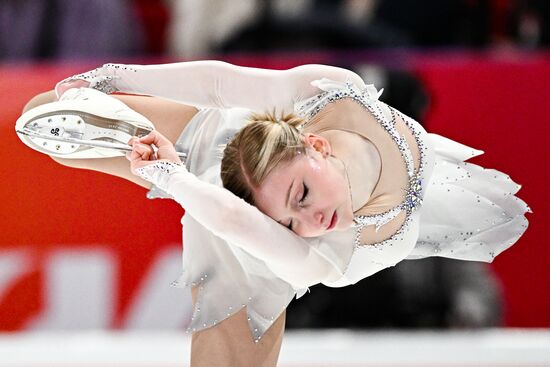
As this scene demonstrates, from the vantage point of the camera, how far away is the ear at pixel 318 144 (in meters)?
2.63

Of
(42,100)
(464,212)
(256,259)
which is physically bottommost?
(256,259)

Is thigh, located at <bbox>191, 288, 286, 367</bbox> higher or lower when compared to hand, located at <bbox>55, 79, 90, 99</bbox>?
lower

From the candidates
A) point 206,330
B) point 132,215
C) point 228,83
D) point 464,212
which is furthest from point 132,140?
point 132,215

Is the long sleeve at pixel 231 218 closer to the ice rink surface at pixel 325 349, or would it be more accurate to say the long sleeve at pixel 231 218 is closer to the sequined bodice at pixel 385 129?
the sequined bodice at pixel 385 129

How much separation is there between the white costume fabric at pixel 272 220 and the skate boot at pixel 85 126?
14 centimetres

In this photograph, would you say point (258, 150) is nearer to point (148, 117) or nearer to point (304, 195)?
point (304, 195)

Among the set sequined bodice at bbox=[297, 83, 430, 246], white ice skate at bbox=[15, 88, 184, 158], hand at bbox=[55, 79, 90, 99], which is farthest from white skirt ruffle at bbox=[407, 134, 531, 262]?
hand at bbox=[55, 79, 90, 99]

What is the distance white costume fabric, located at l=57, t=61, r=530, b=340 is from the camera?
8.74 ft

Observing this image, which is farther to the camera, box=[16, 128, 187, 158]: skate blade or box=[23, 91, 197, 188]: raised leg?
box=[23, 91, 197, 188]: raised leg

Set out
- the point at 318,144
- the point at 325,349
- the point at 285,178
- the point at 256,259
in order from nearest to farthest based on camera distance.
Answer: the point at 285,178
the point at 318,144
the point at 256,259
the point at 325,349

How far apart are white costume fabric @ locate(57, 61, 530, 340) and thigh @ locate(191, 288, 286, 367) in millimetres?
30

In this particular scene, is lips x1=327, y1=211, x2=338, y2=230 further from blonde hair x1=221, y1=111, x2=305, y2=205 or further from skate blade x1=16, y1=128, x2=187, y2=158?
skate blade x1=16, y1=128, x2=187, y2=158

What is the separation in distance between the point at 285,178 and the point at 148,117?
1.85 ft

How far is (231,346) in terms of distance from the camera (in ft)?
9.21
